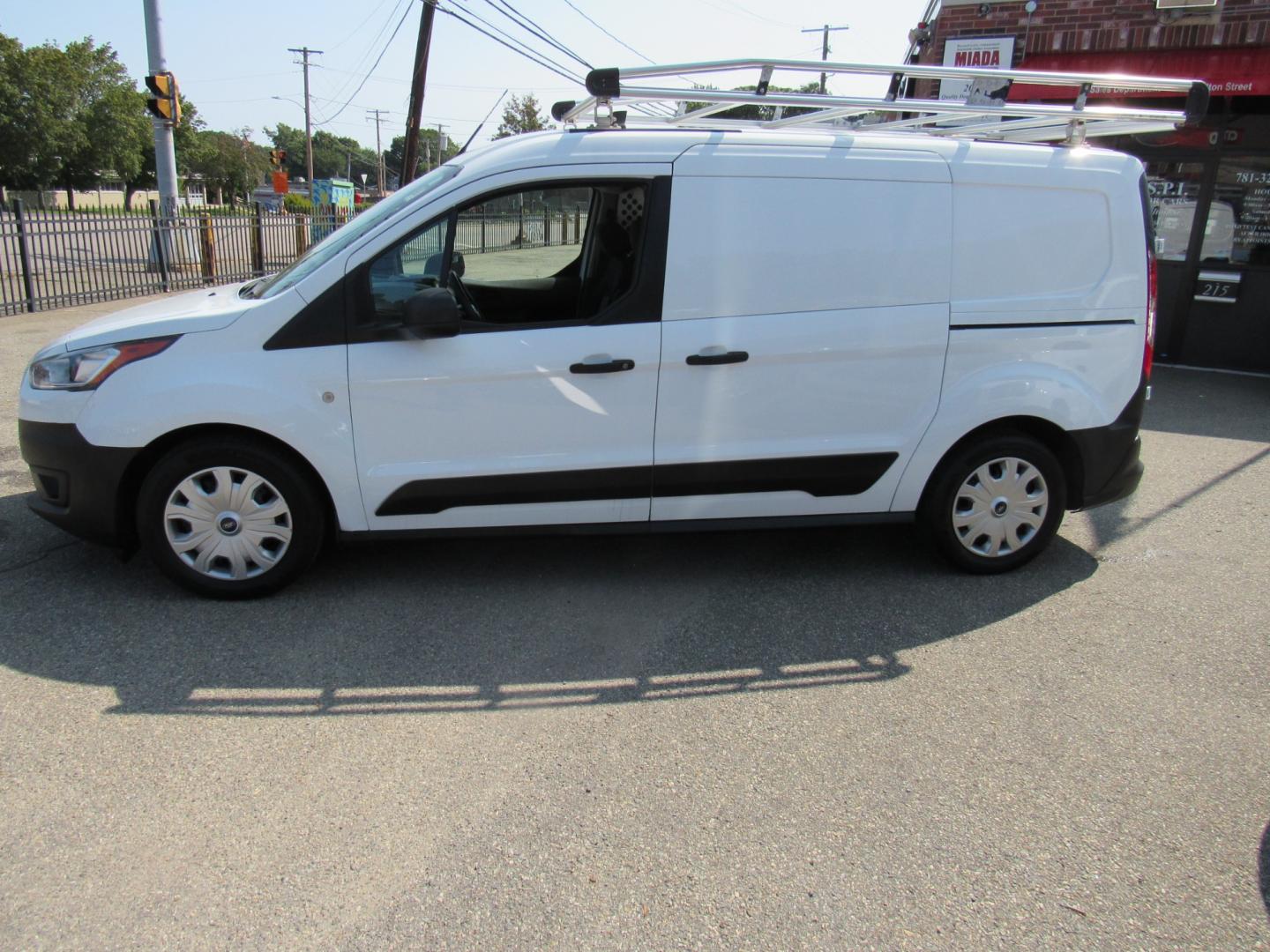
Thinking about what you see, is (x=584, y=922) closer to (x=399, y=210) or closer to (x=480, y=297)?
(x=399, y=210)

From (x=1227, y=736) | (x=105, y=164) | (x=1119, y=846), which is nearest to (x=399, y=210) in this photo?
(x=1119, y=846)

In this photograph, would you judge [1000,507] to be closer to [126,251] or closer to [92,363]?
[92,363]

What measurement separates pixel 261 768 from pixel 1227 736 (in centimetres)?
334

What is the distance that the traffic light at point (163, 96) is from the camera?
48.9 feet

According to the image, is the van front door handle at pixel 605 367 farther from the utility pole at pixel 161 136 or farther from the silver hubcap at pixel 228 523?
the utility pole at pixel 161 136

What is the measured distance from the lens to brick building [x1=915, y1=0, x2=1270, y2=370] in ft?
31.8

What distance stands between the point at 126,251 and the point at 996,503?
13.6 metres

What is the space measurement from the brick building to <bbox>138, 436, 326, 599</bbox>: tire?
30.5 feet

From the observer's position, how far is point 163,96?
15.0 m

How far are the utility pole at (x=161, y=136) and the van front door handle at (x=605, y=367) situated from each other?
13576mm

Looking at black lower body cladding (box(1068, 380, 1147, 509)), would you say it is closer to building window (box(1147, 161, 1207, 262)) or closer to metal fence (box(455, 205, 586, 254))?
metal fence (box(455, 205, 586, 254))

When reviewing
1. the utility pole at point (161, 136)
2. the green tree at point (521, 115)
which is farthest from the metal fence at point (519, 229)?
the green tree at point (521, 115)

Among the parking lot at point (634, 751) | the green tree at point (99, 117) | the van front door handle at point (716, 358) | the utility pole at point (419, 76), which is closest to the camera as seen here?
the parking lot at point (634, 751)

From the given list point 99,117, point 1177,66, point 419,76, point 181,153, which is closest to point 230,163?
point 181,153
